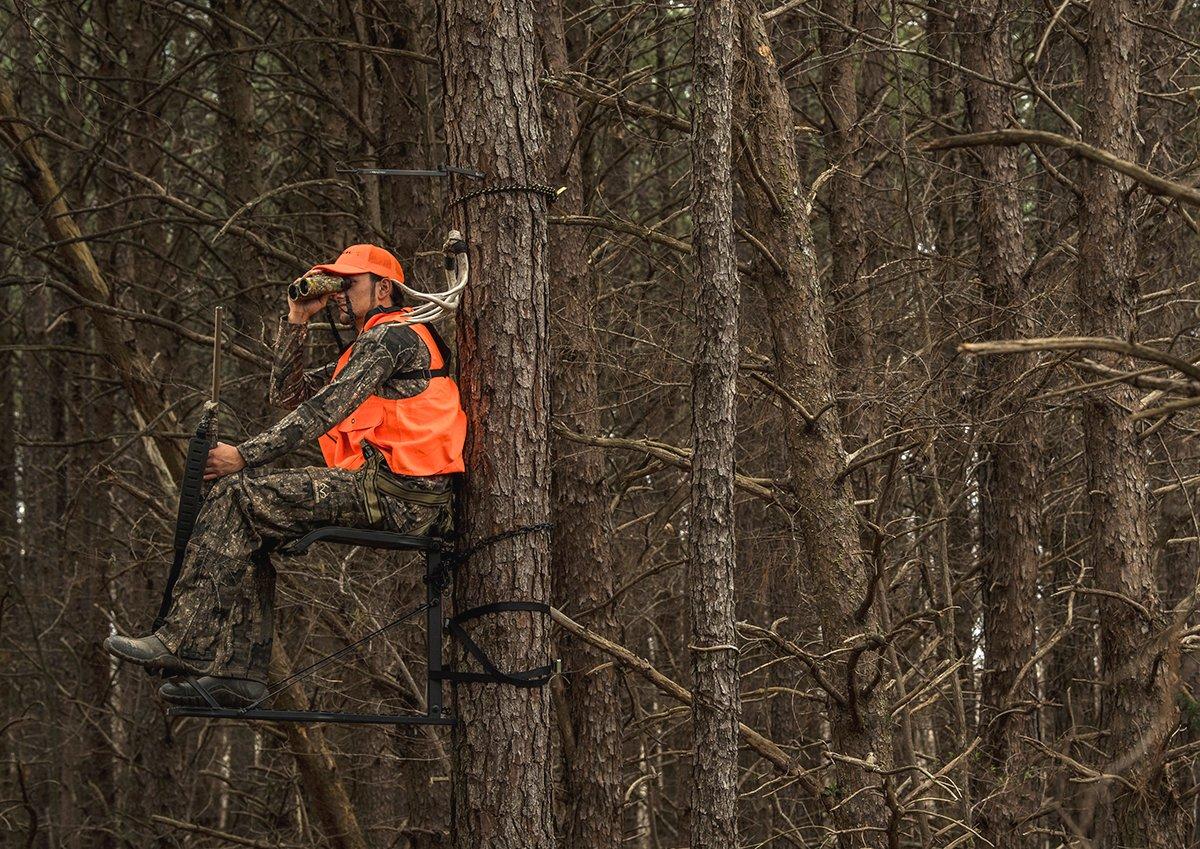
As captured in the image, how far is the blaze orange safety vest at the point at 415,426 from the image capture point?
6.32 metres

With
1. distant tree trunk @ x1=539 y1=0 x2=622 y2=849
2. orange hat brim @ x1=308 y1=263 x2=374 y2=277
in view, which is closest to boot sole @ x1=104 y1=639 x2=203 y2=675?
orange hat brim @ x1=308 y1=263 x2=374 y2=277

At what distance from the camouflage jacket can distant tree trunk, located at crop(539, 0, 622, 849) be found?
3.28 metres

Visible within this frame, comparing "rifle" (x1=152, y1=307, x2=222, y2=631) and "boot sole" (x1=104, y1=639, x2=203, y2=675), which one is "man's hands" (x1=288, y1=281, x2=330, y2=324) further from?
"boot sole" (x1=104, y1=639, x2=203, y2=675)

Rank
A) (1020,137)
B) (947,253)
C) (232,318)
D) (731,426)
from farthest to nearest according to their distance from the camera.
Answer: (232,318), (947,253), (731,426), (1020,137)

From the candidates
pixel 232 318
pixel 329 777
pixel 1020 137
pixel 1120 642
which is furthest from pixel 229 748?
pixel 1020 137

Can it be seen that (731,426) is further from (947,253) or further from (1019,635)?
(947,253)

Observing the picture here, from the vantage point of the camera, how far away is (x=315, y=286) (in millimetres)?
6566

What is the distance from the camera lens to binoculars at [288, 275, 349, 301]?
21.5 ft

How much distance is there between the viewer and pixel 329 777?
9.64 meters

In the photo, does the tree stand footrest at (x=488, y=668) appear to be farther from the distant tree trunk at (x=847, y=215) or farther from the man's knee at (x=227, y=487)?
the distant tree trunk at (x=847, y=215)

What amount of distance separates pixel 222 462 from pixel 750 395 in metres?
4.11

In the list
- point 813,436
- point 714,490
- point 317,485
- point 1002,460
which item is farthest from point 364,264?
point 1002,460

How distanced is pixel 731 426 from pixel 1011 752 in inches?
150

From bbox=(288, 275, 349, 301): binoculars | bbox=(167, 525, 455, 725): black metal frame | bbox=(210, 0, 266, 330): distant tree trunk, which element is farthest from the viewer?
bbox=(210, 0, 266, 330): distant tree trunk
